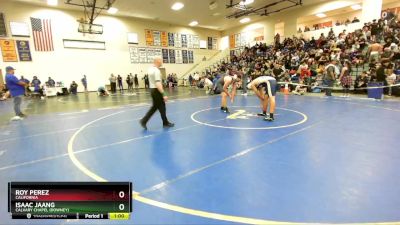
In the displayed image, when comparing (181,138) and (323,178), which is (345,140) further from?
(181,138)

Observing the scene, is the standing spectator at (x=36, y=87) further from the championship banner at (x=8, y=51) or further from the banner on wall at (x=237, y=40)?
the banner on wall at (x=237, y=40)

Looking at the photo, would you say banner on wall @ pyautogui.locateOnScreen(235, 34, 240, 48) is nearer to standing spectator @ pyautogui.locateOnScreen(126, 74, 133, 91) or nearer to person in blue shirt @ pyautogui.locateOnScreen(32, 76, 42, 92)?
standing spectator @ pyautogui.locateOnScreen(126, 74, 133, 91)

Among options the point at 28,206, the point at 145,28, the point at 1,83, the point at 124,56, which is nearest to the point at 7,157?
the point at 28,206

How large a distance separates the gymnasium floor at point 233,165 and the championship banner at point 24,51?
15.4 m

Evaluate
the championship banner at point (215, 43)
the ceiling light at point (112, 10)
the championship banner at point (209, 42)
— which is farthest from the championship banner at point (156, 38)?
the championship banner at point (215, 43)

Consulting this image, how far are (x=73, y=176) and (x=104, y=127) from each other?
314cm

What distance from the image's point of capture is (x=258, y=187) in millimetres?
2889

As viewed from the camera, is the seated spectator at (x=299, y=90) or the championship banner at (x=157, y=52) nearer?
the seated spectator at (x=299, y=90)

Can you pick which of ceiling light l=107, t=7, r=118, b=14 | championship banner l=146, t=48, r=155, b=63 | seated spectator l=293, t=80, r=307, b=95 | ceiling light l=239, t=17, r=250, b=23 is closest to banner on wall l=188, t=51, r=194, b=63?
championship banner l=146, t=48, r=155, b=63

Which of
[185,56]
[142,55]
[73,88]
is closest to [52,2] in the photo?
[73,88]

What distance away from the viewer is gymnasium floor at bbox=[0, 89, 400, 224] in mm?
2426

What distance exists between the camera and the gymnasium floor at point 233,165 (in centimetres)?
243
